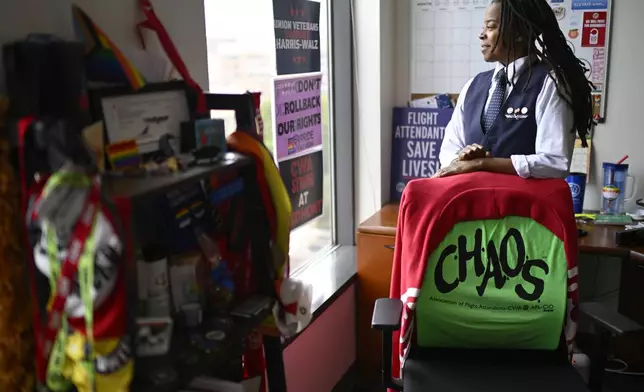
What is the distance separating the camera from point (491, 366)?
1.85 m

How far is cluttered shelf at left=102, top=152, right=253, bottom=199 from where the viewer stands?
943mm

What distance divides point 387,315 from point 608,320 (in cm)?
61

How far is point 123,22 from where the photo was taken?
1.34m

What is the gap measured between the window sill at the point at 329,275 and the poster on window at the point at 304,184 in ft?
0.68

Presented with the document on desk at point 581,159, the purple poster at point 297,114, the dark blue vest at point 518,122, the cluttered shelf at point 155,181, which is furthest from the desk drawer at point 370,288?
the cluttered shelf at point 155,181

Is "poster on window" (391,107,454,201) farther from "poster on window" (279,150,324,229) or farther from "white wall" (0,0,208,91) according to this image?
"white wall" (0,0,208,91)

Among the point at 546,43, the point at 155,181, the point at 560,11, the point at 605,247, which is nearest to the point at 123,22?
the point at 155,181

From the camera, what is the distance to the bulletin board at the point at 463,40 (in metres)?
2.61

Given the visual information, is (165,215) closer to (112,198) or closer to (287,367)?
(112,198)

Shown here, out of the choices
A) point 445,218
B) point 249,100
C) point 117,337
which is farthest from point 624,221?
point 117,337

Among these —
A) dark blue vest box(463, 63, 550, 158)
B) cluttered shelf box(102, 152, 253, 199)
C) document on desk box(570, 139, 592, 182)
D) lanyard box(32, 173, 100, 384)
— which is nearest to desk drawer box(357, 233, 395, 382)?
dark blue vest box(463, 63, 550, 158)

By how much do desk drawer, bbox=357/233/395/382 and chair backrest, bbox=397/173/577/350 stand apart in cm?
66

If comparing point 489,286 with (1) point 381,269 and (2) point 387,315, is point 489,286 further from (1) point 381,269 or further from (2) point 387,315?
(1) point 381,269

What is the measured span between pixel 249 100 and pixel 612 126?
6.28ft
